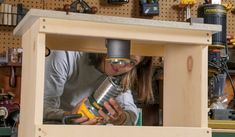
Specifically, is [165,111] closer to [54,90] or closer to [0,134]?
[54,90]

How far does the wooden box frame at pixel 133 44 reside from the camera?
0.98 metres

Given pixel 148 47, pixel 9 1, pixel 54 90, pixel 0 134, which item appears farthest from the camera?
pixel 9 1

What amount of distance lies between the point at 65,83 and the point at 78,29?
33.2 inches

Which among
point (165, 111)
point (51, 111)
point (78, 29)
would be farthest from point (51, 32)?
point (51, 111)

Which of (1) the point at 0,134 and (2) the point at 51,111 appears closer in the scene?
(2) the point at 51,111

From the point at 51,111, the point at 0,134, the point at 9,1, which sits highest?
the point at 9,1

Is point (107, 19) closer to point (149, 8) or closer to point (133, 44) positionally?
point (133, 44)

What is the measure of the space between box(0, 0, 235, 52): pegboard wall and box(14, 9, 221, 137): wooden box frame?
1.54 meters

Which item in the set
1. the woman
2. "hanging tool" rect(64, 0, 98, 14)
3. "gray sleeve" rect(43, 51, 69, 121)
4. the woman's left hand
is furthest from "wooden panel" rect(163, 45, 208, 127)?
"hanging tool" rect(64, 0, 98, 14)

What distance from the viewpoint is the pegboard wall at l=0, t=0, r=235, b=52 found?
8.95 ft

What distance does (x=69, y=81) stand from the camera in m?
1.88

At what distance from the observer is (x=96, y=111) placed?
1.27 metres

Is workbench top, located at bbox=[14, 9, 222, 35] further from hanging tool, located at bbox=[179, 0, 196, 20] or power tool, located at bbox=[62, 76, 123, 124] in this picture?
hanging tool, located at bbox=[179, 0, 196, 20]

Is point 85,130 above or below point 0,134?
above
